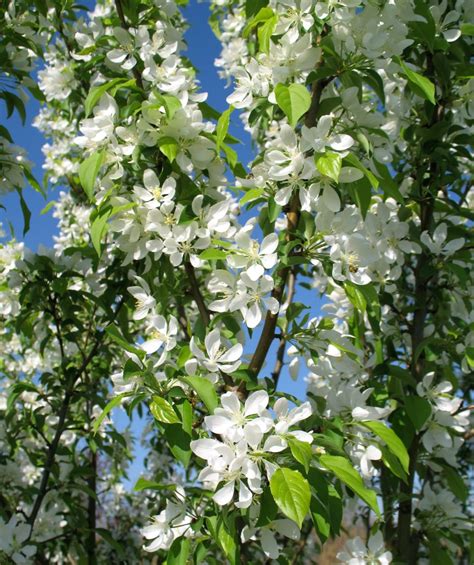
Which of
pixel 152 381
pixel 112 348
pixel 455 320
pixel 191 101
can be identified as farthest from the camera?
pixel 112 348

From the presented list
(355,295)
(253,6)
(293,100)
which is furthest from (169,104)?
(355,295)

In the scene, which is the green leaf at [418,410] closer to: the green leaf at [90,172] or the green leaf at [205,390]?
the green leaf at [205,390]

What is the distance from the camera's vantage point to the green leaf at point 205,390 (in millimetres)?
1518

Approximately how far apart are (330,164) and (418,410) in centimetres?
92

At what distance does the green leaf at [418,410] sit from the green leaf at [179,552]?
79 cm

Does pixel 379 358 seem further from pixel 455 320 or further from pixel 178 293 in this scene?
pixel 178 293

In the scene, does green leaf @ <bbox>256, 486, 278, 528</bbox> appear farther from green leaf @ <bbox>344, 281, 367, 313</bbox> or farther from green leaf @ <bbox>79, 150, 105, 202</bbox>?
green leaf @ <bbox>79, 150, 105, 202</bbox>

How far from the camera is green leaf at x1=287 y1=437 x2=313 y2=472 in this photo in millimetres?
1333

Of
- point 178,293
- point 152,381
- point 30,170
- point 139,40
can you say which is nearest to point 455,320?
point 178,293

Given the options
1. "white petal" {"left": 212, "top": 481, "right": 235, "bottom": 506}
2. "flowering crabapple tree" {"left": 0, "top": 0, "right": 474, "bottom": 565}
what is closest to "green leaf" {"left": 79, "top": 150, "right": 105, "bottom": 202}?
"flowering crabapple tree" {"left": 0, "top": 0, "right": 474, "bottom": 565}

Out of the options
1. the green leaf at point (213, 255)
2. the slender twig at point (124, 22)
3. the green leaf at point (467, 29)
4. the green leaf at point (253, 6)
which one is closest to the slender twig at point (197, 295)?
the green leaf at point (213, 255)

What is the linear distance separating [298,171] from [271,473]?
745mm

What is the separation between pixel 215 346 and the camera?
1.67m

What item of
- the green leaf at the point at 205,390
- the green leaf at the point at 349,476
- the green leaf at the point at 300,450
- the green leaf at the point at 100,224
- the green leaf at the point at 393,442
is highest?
the green leaf at the point at 100,224
